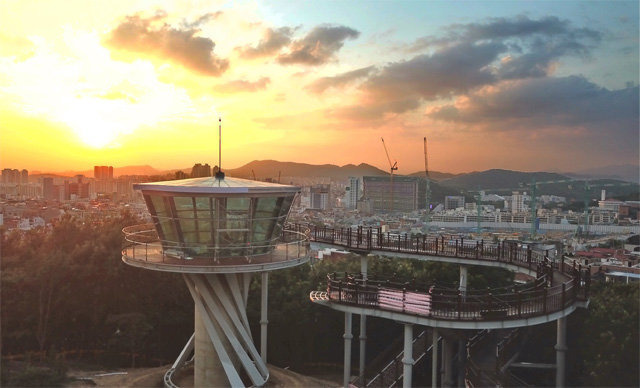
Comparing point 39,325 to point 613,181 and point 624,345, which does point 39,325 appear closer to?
point 624,345

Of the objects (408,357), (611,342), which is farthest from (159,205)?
(611,342)

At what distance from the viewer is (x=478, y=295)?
17.0 metres

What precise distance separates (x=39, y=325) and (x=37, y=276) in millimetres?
2263

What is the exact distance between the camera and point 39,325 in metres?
24.1

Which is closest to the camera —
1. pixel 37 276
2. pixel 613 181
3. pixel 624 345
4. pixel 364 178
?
pixel 624 345

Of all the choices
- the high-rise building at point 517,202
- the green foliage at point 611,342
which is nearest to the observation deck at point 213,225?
the green foliage at point 611,342

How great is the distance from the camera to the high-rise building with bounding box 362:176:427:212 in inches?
5369

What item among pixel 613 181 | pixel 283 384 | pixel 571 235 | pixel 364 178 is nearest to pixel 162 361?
pixel 283 384

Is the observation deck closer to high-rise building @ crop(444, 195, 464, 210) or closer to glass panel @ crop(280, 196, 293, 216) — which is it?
glass panel @ crop(280, 196, 293, 216)

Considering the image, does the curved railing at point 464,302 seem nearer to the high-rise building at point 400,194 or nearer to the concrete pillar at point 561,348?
the concrete pillar at point 561,348

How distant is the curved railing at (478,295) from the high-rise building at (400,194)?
367 feet

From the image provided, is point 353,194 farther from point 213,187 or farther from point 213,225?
point 213,187

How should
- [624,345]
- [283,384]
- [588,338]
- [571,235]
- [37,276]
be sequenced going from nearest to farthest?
[624,345] < [588,338] < [283,384] < [37,276] < [571,235]

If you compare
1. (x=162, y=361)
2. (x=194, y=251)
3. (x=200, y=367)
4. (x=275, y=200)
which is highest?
(x=275, y=200)
